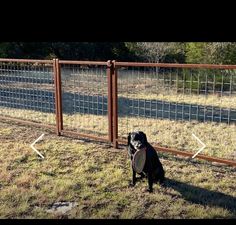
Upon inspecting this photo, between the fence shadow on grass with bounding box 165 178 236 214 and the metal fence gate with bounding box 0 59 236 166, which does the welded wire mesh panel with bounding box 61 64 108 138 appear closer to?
the metal fence gate with bounding box 0 59 236 166

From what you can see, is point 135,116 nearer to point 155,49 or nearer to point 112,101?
point 112,101

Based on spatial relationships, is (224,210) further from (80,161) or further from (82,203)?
(80,161)

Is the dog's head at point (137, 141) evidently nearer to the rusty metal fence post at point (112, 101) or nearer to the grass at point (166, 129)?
the rusty metal fence post at point (112, 101)

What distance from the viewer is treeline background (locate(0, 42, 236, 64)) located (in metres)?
15.1

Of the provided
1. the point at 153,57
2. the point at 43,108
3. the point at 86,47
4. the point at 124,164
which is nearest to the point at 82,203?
the point at 124,164

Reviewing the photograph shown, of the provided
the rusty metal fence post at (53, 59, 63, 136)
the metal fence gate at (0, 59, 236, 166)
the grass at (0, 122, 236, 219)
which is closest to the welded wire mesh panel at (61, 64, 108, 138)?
the metal fence gate at (0, 59, 236, 166)

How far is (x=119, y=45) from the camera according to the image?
20.9 meters

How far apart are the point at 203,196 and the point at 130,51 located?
1579 centimetres

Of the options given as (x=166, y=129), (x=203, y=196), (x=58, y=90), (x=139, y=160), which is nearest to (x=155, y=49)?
(x=166, y=129)

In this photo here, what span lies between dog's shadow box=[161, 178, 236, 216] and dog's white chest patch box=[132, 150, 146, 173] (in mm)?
537

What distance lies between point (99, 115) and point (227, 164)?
4370 millimetres

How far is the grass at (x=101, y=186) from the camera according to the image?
449 centimetres

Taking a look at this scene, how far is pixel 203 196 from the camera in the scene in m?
4.91

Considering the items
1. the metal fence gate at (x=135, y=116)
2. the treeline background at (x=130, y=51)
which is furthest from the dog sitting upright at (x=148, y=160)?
the treeline background at (x=130, y=51)
